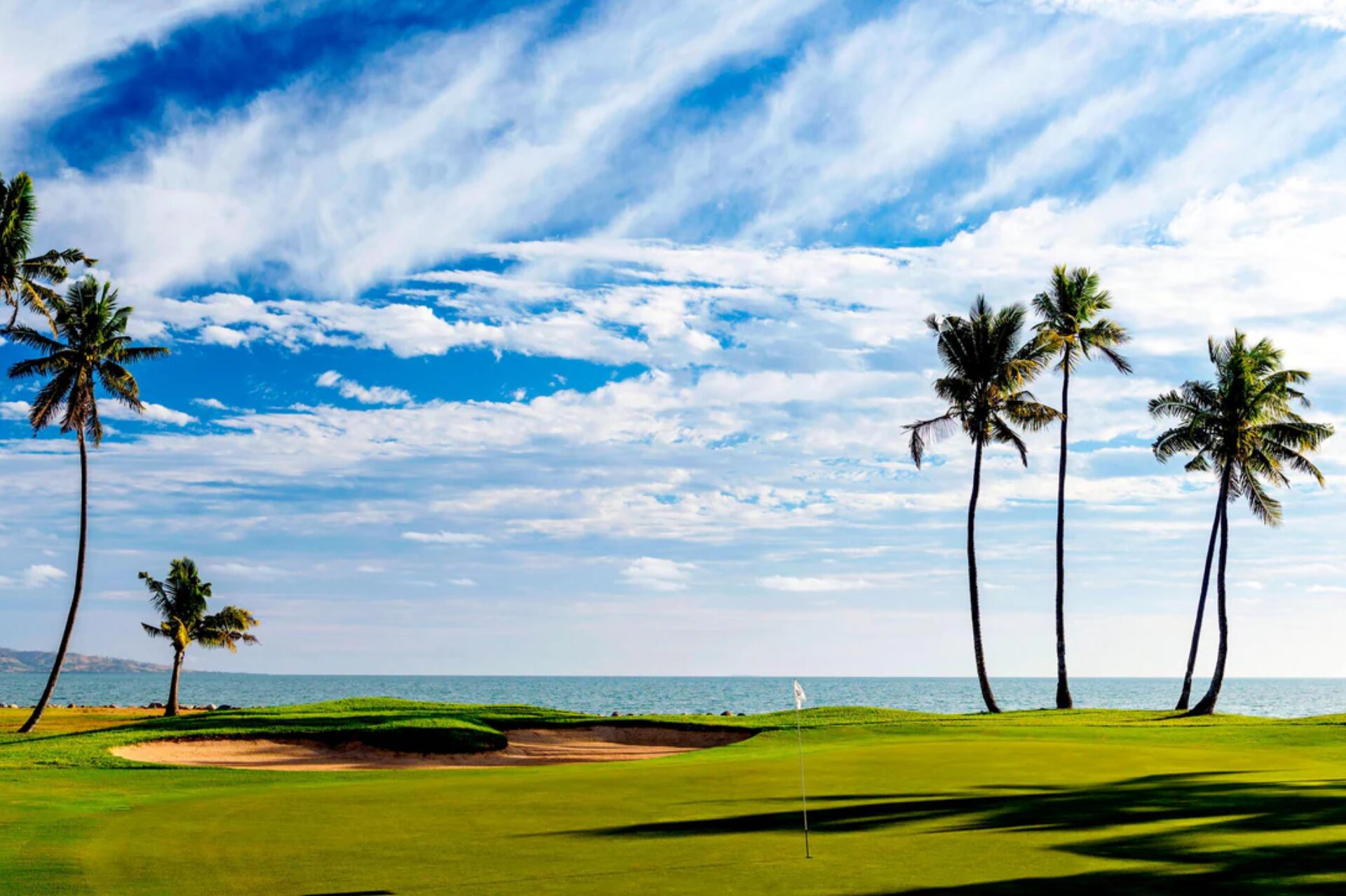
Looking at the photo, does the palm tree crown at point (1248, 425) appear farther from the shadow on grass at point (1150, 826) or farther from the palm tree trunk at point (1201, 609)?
the shadow on grass at point (1150, 826)

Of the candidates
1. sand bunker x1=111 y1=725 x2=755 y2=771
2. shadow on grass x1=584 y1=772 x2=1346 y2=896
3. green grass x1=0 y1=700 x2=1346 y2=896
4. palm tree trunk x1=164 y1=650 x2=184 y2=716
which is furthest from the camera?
palm tree trunk x1=164 y1=650 x2=184 y2=716

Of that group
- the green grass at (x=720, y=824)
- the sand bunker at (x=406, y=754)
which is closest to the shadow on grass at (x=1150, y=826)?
the green grass at (x=720, y=824)

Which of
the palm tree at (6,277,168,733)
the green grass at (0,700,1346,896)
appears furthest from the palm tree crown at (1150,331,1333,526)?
the palm tree at (6,277,168,733)

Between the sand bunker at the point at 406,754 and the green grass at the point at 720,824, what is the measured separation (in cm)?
428

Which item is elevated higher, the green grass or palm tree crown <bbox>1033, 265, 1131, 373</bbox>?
palm tree crown <bbox>1033, 265, 1131, 373</bbox>

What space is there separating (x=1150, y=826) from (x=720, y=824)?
20.6 ft

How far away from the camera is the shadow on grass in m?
11.1

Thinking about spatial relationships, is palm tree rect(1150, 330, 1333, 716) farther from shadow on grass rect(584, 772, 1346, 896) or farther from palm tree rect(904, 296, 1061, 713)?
shadow on grass rect(584, 772, 1346, 896)

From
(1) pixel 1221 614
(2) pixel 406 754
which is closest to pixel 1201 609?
(1) pixel 1221 614

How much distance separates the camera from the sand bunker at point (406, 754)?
34938 mm

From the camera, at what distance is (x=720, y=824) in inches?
643

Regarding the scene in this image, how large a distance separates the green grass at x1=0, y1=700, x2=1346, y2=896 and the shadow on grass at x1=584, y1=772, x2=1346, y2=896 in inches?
2.4

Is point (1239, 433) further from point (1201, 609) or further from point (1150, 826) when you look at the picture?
point (1150, 826)

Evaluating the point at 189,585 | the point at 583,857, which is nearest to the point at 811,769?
the point at 583,857
